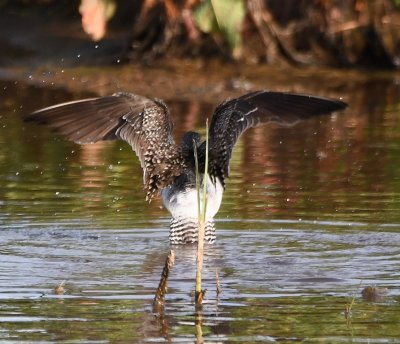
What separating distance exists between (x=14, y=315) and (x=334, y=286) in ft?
5.42

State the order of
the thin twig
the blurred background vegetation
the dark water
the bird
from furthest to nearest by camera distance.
A: the blurred background vegetation → the bird → the thin twig → the dark water

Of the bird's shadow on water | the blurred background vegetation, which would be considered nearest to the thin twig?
the bird's shadow on water

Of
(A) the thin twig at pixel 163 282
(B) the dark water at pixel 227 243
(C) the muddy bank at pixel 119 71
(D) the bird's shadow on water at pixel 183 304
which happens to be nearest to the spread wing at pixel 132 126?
(B) the dark water at pixel 227 243

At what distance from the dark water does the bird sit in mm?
265

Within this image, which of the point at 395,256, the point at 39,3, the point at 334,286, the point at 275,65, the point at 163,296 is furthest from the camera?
the point at 39,3

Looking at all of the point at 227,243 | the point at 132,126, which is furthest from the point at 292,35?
the point at 227,243

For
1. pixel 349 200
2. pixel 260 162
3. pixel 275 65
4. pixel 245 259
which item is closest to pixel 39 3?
pixel 275 65

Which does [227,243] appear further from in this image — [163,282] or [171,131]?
[163,282]

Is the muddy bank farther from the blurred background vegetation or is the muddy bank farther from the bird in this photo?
the bird

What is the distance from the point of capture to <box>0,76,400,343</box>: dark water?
6.16 m

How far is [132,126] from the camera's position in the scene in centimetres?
906

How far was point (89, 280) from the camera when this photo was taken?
7.30m

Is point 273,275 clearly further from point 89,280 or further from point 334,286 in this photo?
point 89,280

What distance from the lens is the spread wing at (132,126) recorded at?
349 inches
